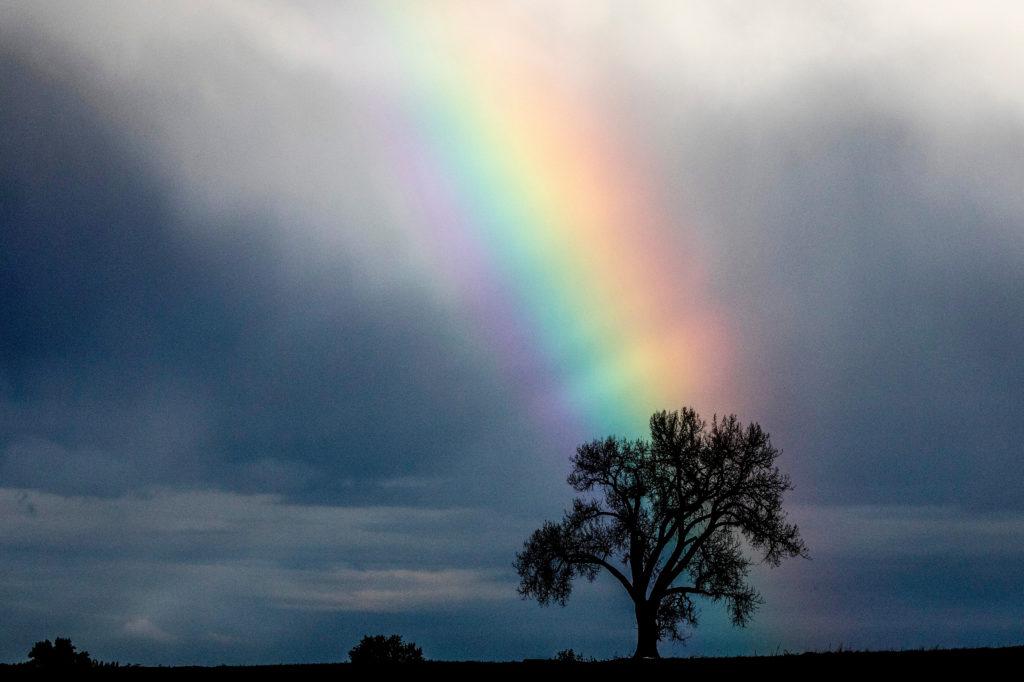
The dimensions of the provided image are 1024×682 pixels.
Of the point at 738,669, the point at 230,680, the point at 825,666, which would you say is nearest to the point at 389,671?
the point at 230,680

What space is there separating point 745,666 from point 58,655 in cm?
2309

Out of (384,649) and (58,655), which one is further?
(384,649)

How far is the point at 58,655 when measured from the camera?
3644 cm

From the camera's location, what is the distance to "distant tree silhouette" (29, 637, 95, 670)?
35.6 meters

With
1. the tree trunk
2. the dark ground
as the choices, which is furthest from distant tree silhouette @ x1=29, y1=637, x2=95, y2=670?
the tree trunk

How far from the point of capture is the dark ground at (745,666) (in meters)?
25.2

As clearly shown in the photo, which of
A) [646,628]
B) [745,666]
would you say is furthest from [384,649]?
[745,666]

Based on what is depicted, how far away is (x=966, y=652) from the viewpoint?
29031 mm

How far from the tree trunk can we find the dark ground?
1578cm

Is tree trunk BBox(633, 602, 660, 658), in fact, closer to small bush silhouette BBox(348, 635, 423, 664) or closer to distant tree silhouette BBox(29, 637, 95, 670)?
small bush silhouette BBox(348, 635, 423, 664)

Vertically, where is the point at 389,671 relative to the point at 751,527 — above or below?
below

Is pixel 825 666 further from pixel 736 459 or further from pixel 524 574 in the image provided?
pixel 524 574

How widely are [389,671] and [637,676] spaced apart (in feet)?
24.2

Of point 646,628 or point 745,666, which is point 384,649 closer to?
point 646,628
